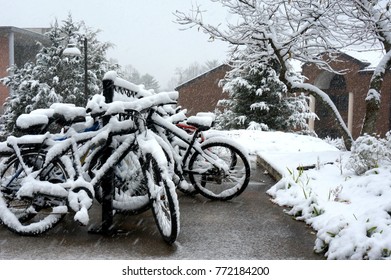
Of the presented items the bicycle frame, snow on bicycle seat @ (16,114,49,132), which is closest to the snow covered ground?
the bicycle frame

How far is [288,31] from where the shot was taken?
817cm

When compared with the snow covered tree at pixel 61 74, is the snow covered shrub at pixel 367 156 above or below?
below

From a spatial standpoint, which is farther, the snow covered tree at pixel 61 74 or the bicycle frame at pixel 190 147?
the snow covered tree at pixel 61 74

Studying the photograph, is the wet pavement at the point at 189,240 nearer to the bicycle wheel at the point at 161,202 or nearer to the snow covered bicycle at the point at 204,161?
the bicycle wheel at the point at 161,202

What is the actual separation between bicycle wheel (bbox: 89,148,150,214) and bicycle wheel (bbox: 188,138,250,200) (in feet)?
3.24

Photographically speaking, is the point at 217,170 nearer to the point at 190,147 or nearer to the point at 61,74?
the point at 190,147

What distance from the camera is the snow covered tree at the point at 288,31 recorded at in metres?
7.16

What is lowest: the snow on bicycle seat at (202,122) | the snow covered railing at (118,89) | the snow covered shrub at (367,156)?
the snow covered shrub at (367,156)

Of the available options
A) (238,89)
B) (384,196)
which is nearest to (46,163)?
(384,196)

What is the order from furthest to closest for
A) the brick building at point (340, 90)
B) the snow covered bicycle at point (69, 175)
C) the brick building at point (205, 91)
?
the brick building at point (205, 91), the brick building at point (340, 90), the snow covered bicycle at point (69, 175)

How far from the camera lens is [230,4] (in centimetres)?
811

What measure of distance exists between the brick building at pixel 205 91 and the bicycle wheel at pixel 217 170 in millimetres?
13542

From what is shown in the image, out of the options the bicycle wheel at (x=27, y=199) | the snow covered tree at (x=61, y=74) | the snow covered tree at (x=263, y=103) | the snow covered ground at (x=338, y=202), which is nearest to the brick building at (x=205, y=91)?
the snow covered tree at (x=263, y=103)

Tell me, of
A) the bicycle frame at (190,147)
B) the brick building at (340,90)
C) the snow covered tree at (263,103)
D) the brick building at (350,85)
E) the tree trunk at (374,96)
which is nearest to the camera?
the bicycle frame at (190,147)
